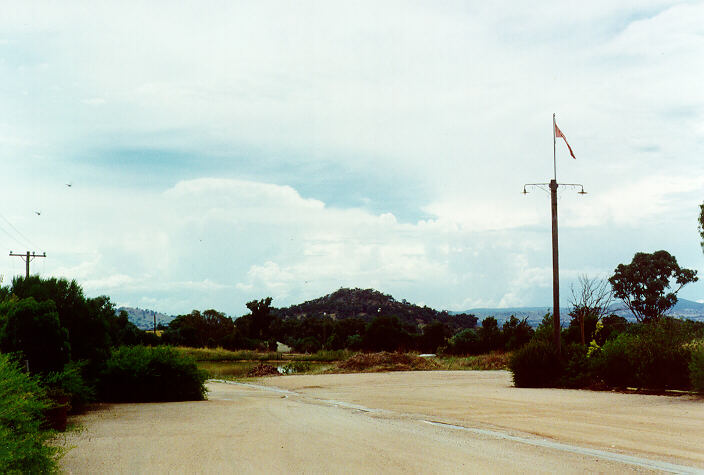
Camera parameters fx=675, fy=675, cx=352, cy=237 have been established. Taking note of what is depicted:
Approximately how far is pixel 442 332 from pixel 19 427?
6368 cm

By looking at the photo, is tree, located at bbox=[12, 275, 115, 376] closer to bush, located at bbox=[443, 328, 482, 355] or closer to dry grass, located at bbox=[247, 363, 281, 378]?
dry grass, located at bbox=[247, 363, 281, 378]

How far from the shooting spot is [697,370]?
2036 cm

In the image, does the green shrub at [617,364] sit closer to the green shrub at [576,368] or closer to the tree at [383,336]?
the green shrub at [576,368]

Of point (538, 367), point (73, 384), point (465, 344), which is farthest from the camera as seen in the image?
point (465, 344)

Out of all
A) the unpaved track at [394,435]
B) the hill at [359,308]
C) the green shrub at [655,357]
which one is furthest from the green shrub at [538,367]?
the hill at [359,308]

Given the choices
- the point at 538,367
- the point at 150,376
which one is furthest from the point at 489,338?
the point at 150,376

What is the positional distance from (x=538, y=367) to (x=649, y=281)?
55.1 m

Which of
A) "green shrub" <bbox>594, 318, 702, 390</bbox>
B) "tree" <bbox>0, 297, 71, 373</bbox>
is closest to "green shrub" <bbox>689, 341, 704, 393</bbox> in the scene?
"green shrub" <bbox>594, 318, 702, 390</bbox>

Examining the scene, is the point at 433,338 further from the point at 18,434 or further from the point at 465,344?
the point at 18,434

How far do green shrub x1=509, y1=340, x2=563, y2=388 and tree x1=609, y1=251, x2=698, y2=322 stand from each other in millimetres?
52628

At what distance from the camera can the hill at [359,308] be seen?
5615 inches

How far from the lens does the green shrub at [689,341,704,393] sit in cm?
2019

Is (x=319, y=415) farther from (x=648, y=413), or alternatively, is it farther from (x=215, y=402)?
(x=648, y=413)

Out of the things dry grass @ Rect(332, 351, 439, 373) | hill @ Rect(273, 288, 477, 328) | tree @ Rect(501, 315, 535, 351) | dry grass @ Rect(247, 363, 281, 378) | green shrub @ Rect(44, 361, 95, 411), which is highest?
hill @ Rect(273, 288, 477, 328)
